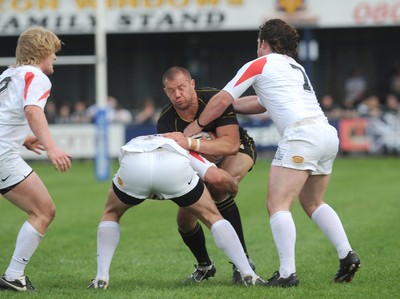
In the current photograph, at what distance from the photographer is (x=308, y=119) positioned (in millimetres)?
8266

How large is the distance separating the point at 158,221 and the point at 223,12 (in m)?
14.8

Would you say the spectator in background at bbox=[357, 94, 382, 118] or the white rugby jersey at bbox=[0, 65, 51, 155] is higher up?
the white rugby jersey at bbox=[0, 65, 51, 155]

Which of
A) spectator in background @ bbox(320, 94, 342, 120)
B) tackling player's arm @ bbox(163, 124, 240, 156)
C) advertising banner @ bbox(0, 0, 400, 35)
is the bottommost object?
spectator in background @ bbox(320, 94, 342, 120)

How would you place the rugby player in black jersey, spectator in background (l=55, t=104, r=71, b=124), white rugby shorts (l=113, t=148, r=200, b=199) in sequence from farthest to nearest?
spectator in background (l=55, t=104, r=71, b=124) → the rugby player in black jersey → white rugby shorts (l=113, t=148, r=200, b=199)

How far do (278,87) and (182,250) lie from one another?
3364mm

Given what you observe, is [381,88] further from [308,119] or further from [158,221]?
[308,119]

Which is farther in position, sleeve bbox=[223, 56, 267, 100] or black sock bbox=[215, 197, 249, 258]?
black sock bbox=[215, 197, 249, 258]

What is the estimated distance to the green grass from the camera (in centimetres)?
814

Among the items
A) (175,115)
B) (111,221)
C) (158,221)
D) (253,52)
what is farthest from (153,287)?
(253,52)

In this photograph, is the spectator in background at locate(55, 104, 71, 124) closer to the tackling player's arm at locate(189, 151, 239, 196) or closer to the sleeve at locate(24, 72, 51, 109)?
the tackling player's arm at locate(189, 151, 239, 196)

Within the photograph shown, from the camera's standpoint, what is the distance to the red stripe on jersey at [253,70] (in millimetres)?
8227

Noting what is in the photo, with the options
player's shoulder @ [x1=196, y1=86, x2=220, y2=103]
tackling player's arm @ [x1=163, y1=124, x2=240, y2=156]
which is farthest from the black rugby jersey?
tackling player's arm @ [x1=163, y1=124, x2=240, y2=156]

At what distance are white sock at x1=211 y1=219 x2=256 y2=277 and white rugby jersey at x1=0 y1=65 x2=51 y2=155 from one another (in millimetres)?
1664

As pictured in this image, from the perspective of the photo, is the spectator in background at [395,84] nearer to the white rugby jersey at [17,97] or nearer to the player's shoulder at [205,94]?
the player's shoulder at [205,94]
